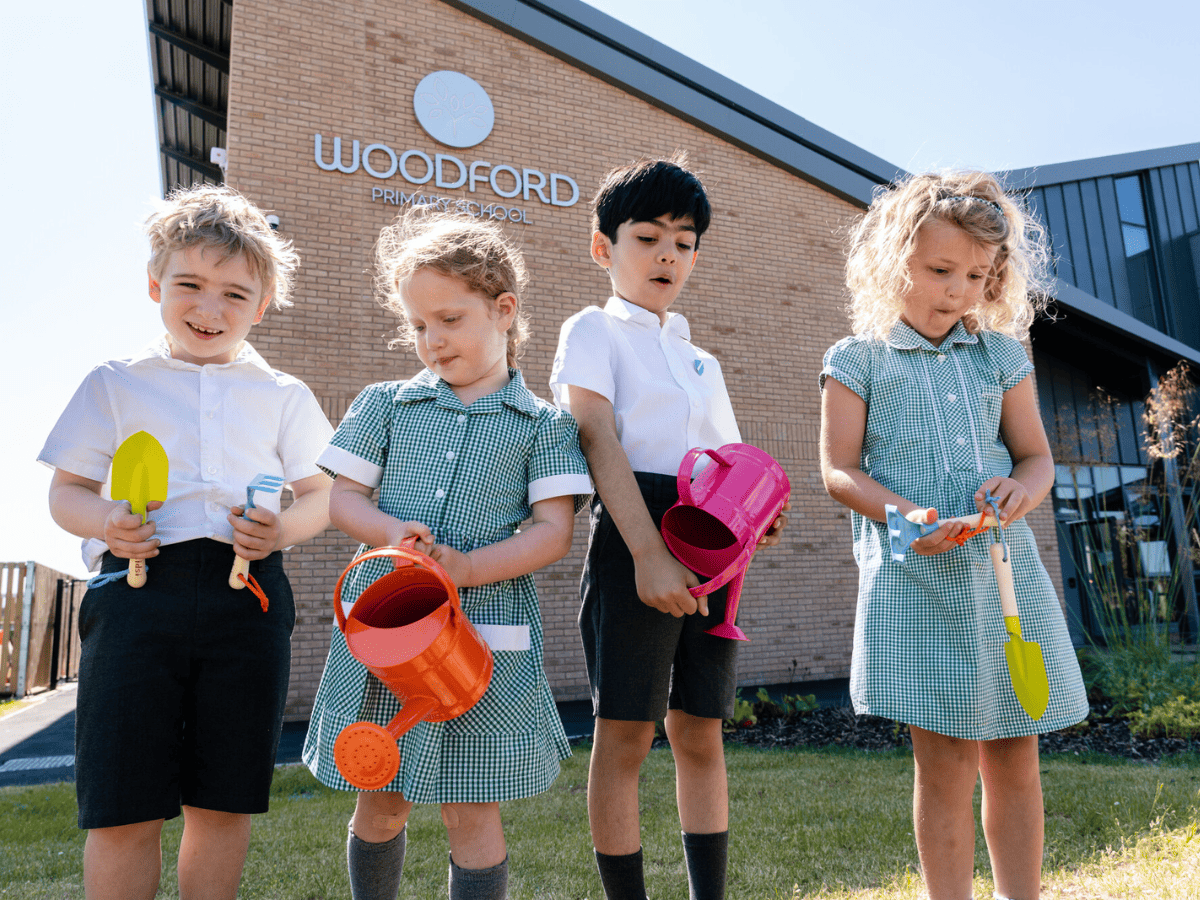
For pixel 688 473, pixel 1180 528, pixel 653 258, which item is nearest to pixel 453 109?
pixel 653 258

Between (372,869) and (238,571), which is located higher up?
(238,571)

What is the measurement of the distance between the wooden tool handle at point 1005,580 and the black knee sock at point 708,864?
82 centimetres

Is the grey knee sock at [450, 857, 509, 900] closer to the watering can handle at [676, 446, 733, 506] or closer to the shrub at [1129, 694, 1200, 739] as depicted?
the watering can handle at [676, 446, 733, 506]

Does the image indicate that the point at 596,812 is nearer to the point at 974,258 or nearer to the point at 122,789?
the point at 122,789

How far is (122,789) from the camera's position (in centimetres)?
156

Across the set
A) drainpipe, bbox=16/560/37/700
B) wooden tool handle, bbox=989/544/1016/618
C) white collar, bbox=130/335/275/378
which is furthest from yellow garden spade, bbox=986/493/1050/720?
drainpipe, bbox=16/560/37/700

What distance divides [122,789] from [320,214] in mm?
6886

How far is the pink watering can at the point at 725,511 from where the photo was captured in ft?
5.30

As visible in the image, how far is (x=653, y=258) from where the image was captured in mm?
1979

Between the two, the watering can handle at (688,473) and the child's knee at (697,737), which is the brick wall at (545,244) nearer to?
the child's knee at (697,737)

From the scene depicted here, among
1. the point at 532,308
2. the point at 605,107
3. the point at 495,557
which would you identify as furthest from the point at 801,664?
the point at 495,557

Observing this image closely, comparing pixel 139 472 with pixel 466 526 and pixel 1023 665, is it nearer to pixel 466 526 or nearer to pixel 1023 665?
pixel 466 526

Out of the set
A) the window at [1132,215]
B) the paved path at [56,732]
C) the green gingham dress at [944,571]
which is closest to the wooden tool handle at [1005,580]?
the green gingham dress at [944,571]

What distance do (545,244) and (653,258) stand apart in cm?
675
